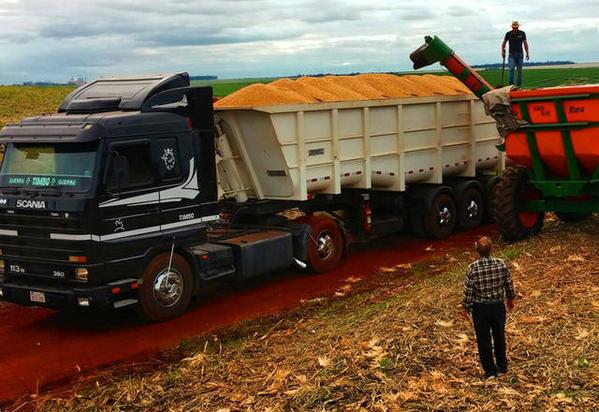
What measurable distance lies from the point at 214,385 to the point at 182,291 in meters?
3.51

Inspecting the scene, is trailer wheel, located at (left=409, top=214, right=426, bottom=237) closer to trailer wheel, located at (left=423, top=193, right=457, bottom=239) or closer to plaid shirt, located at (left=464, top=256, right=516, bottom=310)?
trailer wheel, located at (left=423, top=193, right=457, bottom=239)

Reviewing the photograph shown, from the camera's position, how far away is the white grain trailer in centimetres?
1268

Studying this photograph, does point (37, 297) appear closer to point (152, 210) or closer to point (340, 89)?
point (152, 210)

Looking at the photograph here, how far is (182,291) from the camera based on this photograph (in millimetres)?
11016

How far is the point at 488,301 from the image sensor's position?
675 centimetres

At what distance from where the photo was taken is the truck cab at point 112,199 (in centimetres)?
991

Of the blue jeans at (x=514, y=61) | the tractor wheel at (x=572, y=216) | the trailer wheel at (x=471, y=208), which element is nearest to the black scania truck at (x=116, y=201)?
the trailer wheel at (x=471, y=208)

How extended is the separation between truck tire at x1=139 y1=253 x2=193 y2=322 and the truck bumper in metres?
0.19

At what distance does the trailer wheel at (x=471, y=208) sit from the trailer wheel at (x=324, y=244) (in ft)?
12.9

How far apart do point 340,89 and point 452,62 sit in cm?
279

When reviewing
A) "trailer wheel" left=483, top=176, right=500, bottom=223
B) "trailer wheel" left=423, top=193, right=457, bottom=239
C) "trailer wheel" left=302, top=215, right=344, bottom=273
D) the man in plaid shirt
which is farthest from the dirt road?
the man in plaid shirt

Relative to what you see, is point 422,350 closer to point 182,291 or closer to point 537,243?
point 182,291

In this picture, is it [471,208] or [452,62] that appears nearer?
[452,62]

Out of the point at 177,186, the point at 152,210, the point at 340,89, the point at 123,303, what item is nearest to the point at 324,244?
the point at 340,89
